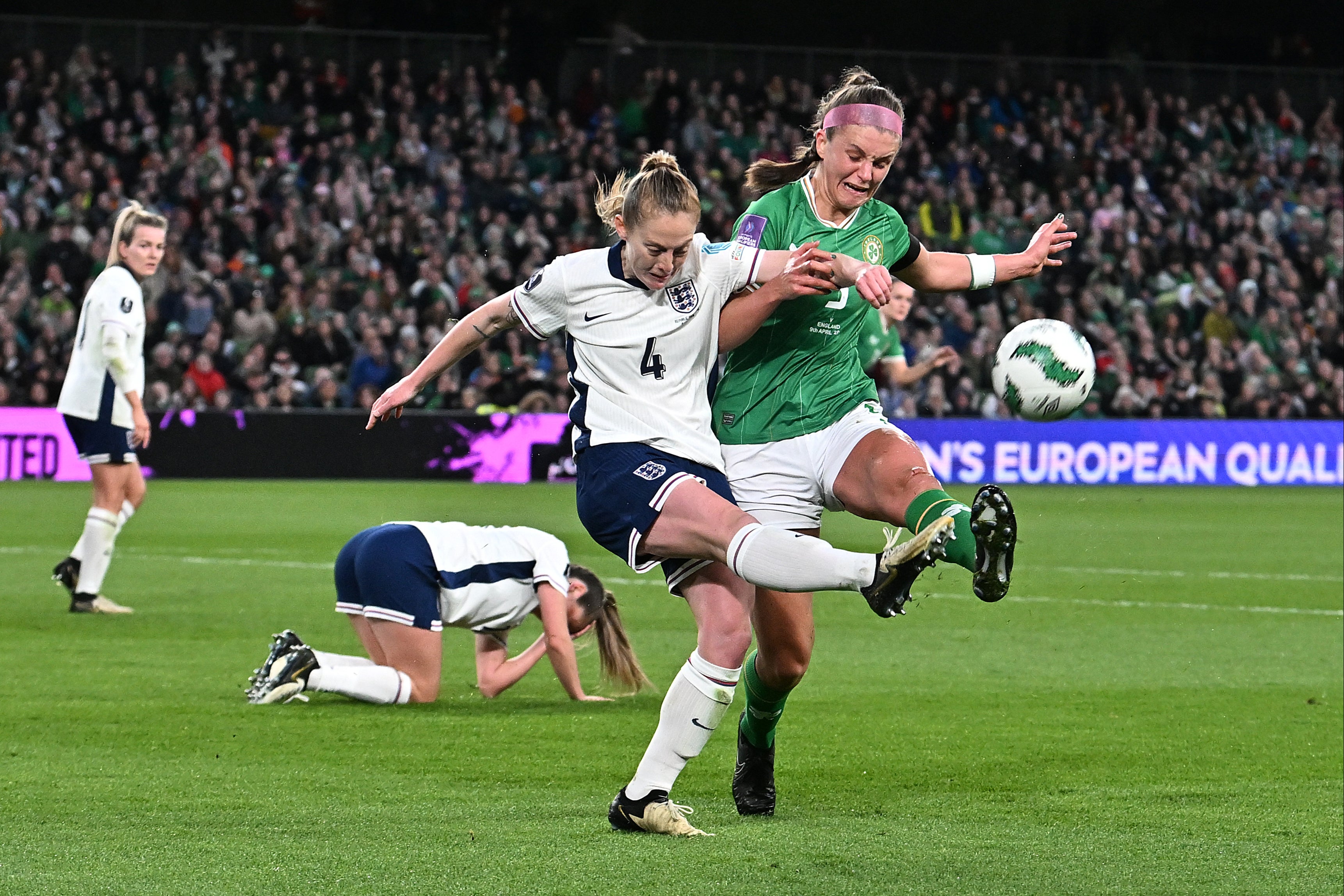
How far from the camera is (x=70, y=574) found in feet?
31.1

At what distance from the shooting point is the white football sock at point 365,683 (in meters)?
6.67

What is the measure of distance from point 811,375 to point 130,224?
204 inches

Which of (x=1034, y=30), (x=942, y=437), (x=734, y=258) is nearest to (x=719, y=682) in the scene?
(x=734, y=258)

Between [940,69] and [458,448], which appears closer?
[458,448]

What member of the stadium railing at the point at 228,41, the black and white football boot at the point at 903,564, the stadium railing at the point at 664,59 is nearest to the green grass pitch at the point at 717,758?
the black and white football boot at the point at 903,564

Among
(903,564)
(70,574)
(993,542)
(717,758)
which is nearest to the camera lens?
(903,564)

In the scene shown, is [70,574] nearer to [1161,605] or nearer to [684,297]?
[684,297]

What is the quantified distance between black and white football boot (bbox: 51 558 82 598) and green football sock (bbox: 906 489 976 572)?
6.26m

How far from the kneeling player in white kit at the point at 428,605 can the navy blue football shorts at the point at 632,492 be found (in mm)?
2050

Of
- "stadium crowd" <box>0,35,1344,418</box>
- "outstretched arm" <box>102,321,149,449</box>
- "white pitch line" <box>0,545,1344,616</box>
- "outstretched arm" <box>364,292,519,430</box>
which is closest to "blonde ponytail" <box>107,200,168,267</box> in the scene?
"outstretched arm" <box>102,321,149,449</box>

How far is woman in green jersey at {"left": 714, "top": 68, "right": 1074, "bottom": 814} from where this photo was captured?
4.92 metres

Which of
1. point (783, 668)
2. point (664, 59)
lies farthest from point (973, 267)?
point (664, 59)

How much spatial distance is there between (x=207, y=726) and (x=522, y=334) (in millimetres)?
14641

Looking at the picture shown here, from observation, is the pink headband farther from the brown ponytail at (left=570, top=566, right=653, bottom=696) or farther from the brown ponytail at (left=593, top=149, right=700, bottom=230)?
the brown ponytail at (left=570, top=566, right=653, bottom=696)
